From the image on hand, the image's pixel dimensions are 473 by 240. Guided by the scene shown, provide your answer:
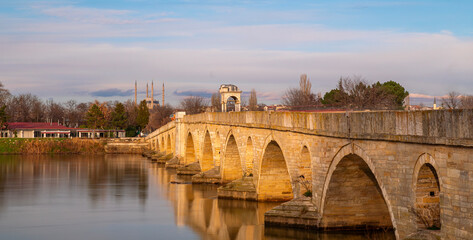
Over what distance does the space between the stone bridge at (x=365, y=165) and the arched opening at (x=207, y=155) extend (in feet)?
19.7

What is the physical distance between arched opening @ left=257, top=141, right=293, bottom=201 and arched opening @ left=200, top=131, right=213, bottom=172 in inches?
475

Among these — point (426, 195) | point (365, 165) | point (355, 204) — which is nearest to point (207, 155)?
point (355, 204)

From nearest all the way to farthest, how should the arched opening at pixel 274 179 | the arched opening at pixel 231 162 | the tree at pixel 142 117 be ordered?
1. the arched opening at pixel 274 179
2. the arched opening at pixel 231 162
3. the tree at pixel 142 117

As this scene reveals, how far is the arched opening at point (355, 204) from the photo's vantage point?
16.7m

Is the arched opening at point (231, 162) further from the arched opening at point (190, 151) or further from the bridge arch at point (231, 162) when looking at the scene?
the arched opening at point (190, 151)

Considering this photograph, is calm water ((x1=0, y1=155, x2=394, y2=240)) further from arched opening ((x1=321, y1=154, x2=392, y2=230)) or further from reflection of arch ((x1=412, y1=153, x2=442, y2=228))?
reflection of arch ((x1=412, y1=153, x2=442, y2=228))

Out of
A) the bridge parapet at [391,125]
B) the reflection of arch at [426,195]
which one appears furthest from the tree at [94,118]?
the reflection of arch at [426,195]

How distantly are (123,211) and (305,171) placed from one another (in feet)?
29.8

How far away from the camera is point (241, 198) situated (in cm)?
2430

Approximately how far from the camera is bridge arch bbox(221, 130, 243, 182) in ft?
96.4

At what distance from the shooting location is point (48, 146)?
63.8 meters

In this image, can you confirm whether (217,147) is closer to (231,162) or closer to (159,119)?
(231,162)

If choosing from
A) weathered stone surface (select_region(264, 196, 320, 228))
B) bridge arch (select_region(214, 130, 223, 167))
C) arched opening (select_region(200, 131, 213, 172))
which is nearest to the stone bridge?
weathered stone surface (select_region(264, 196, 320, 228))

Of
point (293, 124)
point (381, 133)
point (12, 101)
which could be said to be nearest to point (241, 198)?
point (293, 124)
